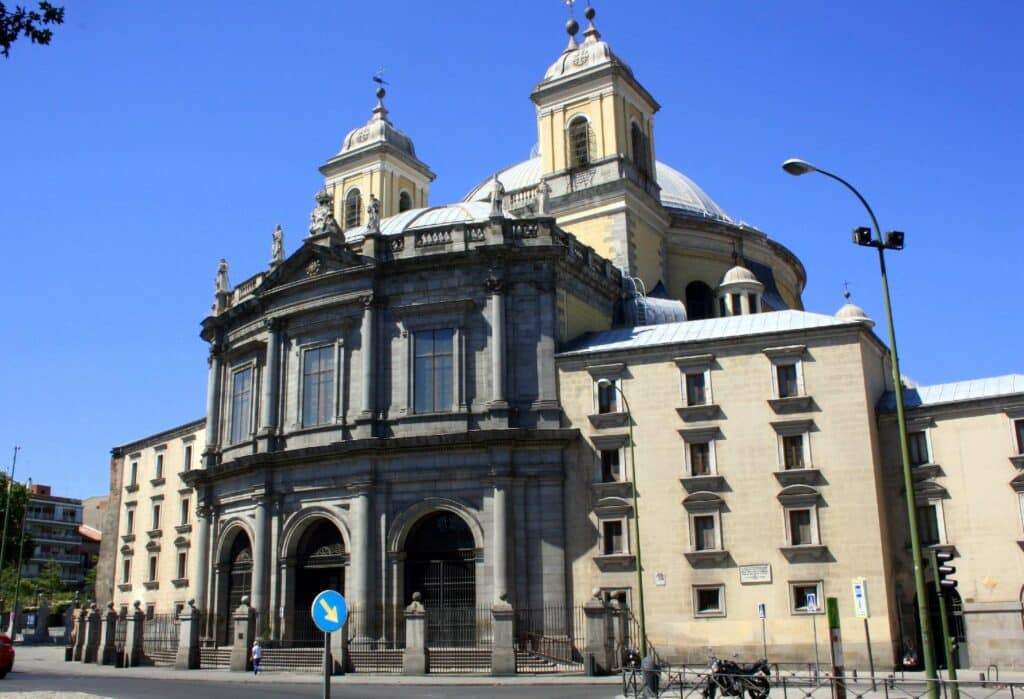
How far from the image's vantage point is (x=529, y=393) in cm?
4003

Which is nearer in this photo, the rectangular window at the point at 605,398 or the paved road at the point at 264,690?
the paved road at the point at 264,690

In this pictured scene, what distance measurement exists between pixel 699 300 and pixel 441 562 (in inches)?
874

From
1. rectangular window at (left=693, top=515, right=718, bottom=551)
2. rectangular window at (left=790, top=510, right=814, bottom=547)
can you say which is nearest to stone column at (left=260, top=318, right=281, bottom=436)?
rectangular window at (left=693, top=515, right=718, bottom=551)

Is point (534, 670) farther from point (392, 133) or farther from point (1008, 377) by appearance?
point (392, 133)

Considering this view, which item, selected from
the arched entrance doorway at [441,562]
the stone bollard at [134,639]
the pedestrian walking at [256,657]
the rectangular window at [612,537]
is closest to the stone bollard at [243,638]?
the pedestrian walking at [256,657]

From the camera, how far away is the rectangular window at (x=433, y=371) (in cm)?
4094

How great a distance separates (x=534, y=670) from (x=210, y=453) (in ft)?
72.5

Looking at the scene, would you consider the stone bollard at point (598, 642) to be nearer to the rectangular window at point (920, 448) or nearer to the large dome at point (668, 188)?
Answer: the rectangular window at point (920, 448)

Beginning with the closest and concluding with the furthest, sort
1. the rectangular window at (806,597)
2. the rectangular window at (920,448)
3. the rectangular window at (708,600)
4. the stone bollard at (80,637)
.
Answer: the rectangular window at (806,597) < the rectangular window at (708,600) < the rectangular window at (920,448) < the stone bollard at (80,637)

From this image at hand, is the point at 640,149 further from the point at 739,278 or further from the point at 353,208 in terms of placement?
the point at 353,208

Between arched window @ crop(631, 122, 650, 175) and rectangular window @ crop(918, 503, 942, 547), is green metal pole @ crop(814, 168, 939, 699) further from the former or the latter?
arched window @ crop(631, 122, 650, 175)

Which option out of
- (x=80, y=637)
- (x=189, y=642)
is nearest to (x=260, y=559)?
(x=189, y=642)

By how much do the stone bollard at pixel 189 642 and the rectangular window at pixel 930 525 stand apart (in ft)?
90.2

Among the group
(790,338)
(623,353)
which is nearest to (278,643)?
(623,353)
